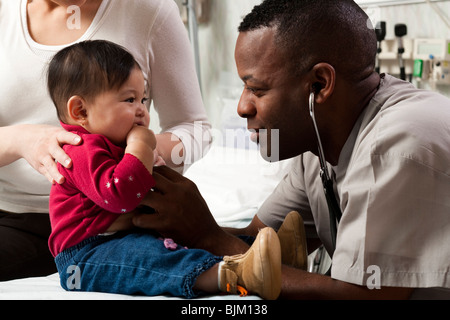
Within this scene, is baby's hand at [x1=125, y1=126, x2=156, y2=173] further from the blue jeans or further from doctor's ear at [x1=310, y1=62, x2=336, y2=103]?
doctor's ear at [x1=310, y1=62, x2=336, y2=103]

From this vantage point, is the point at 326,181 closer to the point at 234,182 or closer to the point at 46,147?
the point at 46,147

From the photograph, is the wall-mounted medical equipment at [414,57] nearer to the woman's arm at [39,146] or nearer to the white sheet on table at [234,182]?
the white sheet on table at [234,182]

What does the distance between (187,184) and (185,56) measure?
1.65ft

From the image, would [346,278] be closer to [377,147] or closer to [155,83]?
[377,147]

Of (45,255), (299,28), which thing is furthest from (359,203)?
(45,255)

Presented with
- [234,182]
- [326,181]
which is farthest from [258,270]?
[234,182]

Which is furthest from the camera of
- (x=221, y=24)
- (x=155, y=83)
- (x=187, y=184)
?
(x=221, y=24)

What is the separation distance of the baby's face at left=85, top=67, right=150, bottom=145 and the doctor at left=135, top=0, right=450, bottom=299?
144 mm

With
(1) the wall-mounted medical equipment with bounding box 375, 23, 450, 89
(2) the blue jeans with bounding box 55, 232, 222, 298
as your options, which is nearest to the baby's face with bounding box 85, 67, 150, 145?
(2) the blue jeans with bounding box 55, 232, 222, 298

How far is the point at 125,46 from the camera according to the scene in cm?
154

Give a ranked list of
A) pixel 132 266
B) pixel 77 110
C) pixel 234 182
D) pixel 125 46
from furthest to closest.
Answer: pixel 234 182 → pixel 125 46 → pixel 77 110 → pixel 132 266

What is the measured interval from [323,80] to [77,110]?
555mm

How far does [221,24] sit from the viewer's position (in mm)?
3287

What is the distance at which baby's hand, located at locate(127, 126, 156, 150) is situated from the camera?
122cm
